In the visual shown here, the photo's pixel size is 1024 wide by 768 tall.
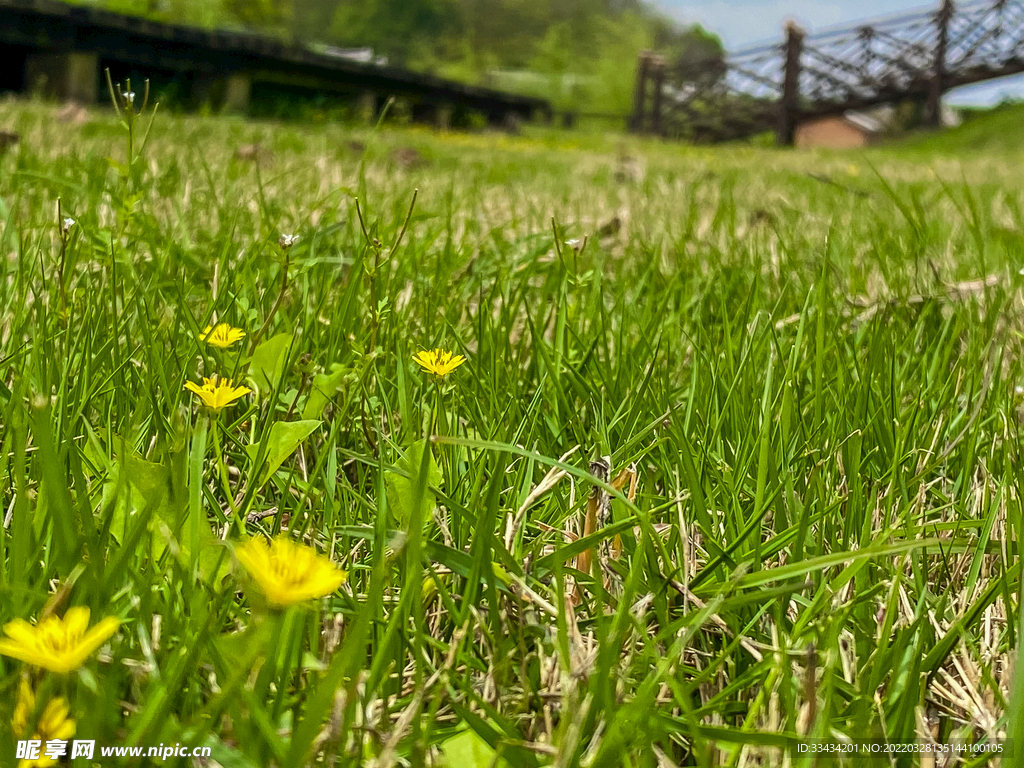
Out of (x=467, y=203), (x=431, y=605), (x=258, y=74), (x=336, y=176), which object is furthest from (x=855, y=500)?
(x=258, y=74)

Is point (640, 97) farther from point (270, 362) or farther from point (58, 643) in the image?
point (58, 643)

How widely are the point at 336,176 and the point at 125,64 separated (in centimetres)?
795

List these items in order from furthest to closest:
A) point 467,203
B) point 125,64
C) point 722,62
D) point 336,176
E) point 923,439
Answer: point 722,62 < point 125,64 < point 336,176 < point 467,203 < point 923,439

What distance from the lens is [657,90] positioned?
64.4 feet

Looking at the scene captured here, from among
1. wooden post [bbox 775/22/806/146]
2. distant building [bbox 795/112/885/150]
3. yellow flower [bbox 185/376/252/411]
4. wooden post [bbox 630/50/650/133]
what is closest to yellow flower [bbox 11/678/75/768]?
yellow flower [bbox 185/376/252/411]

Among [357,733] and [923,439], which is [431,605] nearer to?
[357,733]

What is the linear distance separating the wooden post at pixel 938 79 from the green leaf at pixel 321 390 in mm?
19646

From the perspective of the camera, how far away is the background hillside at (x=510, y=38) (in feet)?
127

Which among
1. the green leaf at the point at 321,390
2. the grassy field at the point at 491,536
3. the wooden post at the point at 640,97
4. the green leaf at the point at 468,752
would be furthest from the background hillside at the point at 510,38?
the green leaf at the point at 468,752

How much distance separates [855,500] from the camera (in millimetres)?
776

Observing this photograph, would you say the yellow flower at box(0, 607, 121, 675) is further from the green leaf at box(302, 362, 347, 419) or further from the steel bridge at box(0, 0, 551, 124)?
the steel bridge at box(0, 0, 551, 124)

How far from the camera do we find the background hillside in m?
38.6

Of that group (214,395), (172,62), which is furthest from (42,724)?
(172,62)

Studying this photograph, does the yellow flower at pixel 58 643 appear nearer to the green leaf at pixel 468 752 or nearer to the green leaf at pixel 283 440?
the green leaf at pixel 468 752
